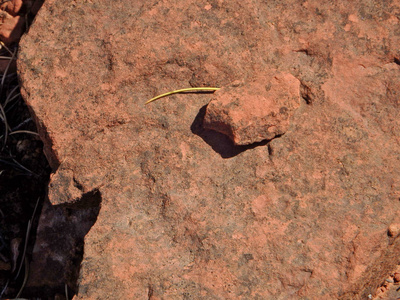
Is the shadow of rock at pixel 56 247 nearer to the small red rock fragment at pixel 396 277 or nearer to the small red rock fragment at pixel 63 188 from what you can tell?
the small red rock fragment at pixel 63 188

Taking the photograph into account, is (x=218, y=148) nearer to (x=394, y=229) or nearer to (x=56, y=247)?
(x=394, y=229)

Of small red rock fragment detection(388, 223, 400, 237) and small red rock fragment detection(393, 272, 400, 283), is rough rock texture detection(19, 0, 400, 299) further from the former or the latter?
small red rock fragment detection(393, 272, 400, 283)

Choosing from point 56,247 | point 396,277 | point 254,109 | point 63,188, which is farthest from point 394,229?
point 56,247

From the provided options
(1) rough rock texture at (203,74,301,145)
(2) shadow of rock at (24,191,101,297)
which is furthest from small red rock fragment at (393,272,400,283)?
(2) shadow of rock at (24,191,101,297)

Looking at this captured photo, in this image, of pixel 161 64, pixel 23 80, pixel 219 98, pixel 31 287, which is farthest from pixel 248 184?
pixel 31 287

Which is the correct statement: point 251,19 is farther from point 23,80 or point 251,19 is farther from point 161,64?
point 23,80

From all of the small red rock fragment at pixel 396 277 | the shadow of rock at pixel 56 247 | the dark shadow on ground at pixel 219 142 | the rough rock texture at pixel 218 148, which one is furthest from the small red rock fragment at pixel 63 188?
the small red rock fragment at pixel 396 277
